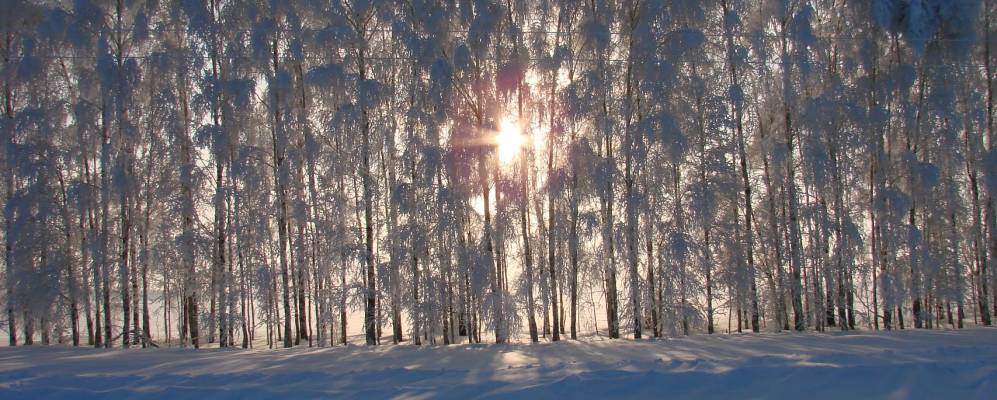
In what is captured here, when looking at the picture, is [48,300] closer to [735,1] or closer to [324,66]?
[324,66]

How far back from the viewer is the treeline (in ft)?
41.1

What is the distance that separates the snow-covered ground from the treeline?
2.71 m

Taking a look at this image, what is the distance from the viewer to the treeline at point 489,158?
493 inches

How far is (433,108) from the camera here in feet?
42.0

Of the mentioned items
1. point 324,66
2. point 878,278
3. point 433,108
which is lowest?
point 878,278

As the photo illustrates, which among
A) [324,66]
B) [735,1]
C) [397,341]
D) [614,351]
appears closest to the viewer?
[614,351]

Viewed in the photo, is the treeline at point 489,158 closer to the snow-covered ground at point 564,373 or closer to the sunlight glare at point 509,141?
the sunlight glare at point 509,141

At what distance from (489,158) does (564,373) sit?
5739 millimetres

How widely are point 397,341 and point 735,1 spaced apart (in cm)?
1143

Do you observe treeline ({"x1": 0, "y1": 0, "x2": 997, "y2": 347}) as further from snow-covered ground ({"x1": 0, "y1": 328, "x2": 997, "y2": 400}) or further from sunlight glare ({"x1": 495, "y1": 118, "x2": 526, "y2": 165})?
snow-covered ground ({"x1": 0, "y1": 328, "x2": 997, "y2": 400})

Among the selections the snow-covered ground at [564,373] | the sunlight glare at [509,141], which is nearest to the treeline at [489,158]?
the sunlight glare at [509,141]

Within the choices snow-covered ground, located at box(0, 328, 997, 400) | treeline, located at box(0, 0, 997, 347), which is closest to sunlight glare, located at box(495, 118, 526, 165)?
treeline, located at box(0, 0, 997, 347)

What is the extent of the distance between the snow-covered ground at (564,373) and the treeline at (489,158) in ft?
8.88

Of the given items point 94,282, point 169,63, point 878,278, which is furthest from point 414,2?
point 878,278
